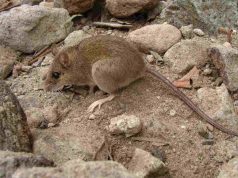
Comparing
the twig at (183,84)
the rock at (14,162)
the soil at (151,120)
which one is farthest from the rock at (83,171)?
the twig at (183,84)

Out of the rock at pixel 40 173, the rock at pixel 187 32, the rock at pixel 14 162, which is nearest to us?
the rock at pixel 40 173

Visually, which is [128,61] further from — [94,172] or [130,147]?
[94,172]

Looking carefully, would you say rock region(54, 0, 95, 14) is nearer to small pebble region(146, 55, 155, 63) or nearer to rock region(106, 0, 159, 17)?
rock region(106, 0, 159, 17)

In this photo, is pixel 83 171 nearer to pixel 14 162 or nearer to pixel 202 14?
pixel 14 162

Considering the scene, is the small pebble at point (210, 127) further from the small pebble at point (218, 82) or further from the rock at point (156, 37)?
the rock at point (156, 37)

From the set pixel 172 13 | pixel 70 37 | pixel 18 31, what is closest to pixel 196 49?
pixel 172 13

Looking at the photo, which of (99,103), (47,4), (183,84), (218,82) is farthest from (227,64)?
(47,4)
